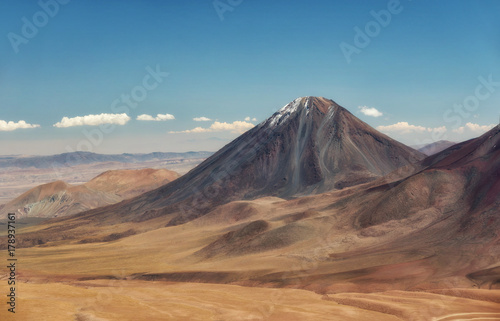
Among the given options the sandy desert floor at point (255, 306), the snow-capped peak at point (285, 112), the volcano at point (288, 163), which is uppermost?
the snow-capped peak at point (285, 112)

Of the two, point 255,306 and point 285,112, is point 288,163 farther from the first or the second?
point 255,306

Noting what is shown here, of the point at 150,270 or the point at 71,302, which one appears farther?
the point at 150,270

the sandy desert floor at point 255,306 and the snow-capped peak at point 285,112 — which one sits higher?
the snow-capped peak at point 285,112

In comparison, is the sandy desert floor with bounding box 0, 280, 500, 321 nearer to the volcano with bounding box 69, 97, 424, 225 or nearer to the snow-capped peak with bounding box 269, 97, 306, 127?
the volcano with bounding box 69, 97, 424, 225

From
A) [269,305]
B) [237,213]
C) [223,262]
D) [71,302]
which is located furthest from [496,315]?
[237,213]

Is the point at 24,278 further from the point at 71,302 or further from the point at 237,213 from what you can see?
the point at 237,213

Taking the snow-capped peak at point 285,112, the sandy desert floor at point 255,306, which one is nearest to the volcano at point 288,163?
the snow-capped peak at point 285,112

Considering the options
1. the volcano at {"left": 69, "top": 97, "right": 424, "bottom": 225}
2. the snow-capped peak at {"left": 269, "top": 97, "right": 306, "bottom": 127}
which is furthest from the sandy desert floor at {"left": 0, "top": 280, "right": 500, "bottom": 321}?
the snow-capped peak at {"left": 269, "top": 97, "right": 306, "bottom": 127}

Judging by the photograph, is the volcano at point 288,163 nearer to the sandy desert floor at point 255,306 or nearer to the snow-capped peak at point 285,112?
the snow-capped peak at point 285,112

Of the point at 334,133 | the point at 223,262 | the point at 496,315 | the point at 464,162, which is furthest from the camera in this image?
the point at 334,133
